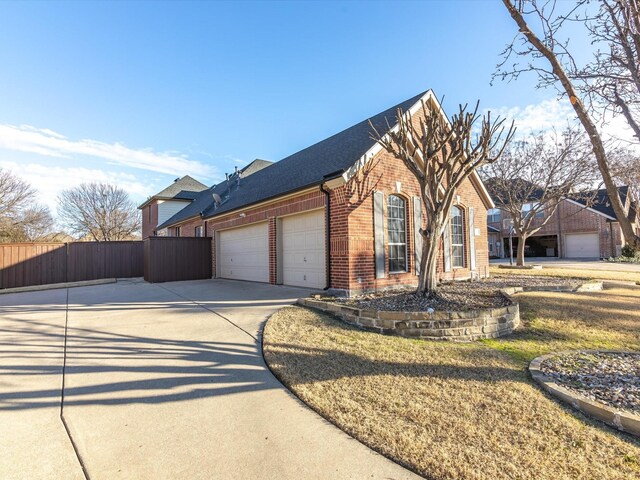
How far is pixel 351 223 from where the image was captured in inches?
311

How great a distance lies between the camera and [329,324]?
18.5ft

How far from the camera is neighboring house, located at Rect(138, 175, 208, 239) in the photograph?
24.5 meters

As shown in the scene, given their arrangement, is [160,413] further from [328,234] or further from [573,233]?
[573,233]

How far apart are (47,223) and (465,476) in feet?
122

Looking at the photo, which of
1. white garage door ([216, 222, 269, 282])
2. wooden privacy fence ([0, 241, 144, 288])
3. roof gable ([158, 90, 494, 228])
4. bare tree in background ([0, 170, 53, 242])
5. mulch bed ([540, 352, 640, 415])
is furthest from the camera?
bare tree in background ([0, 170, 53, 242])

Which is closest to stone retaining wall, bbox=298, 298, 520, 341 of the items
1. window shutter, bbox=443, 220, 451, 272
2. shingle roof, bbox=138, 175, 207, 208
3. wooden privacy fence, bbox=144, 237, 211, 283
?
window shutter, bbox=443, 220, 451, 272

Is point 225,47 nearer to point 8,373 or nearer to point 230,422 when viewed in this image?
point 8,373

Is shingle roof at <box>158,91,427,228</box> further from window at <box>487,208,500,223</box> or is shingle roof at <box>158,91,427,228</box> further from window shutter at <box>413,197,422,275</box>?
window at <box>487,208,500,223</box>

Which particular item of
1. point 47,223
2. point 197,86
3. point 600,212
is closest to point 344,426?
point 197,86

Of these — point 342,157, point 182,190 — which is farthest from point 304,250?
point 182,190

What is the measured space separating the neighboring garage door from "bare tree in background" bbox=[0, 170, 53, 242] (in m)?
46.5

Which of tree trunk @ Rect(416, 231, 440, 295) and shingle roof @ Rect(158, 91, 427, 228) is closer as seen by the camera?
tree trunk @ Rect(416, 231, 440, 295)

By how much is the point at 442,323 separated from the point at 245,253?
8882 millimetres

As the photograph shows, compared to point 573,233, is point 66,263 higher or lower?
lower
